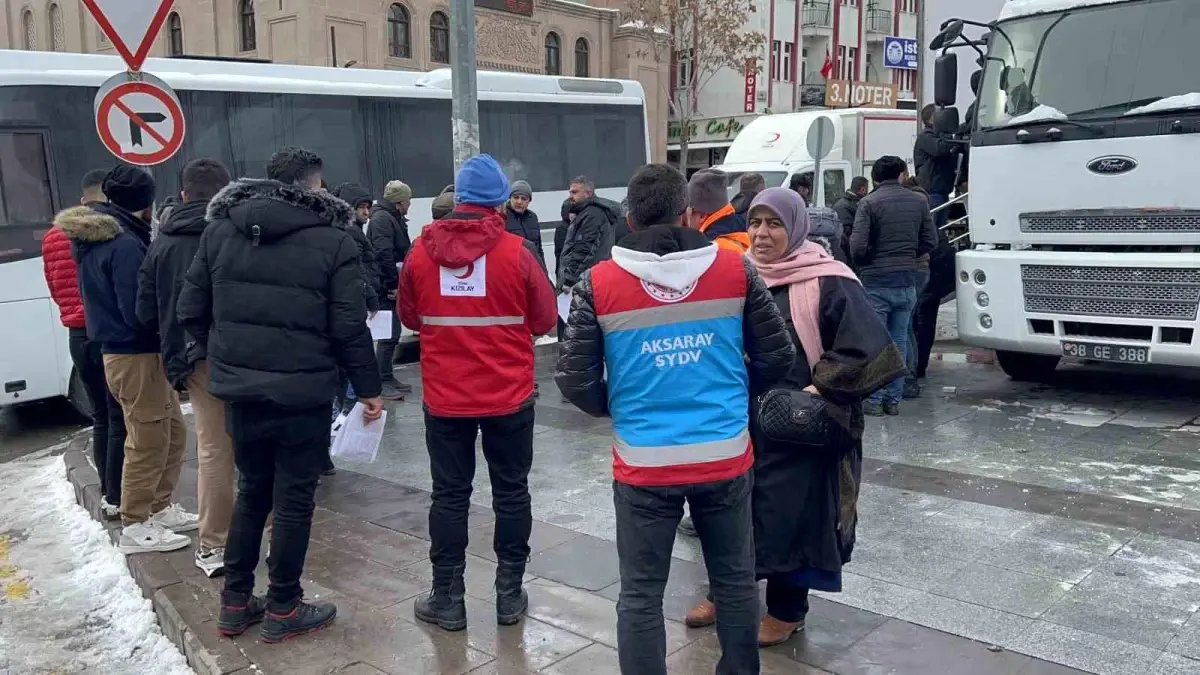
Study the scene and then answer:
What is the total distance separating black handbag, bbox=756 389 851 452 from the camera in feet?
12.5

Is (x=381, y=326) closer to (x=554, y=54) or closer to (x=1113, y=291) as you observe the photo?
(x=1113, y=291)

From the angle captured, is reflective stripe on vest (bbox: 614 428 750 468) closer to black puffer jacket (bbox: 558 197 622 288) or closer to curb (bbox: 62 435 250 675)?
curb (bbox: 62 435 250 675)

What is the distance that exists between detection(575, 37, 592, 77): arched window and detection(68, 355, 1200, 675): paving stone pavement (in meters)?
28.5

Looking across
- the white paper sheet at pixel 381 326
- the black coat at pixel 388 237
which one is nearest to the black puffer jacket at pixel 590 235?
the black coat at pixel 388 237

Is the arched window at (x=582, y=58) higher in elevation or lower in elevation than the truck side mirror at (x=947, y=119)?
higher

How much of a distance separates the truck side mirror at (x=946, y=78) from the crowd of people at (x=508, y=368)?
17.3 feet

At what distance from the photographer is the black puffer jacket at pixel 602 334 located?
134 inches

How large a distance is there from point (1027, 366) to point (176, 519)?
7.61 meters

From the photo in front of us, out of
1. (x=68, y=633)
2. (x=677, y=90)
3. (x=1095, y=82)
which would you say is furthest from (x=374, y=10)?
(x=68, y=633)

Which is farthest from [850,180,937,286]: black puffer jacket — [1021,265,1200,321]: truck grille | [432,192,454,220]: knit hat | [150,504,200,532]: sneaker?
[150,504,200,532]: sneaker

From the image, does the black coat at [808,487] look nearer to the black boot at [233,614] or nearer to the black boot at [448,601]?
the black boot at [448,601]

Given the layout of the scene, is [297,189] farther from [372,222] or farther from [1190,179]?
[1190,179]

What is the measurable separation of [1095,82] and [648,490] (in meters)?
6.74

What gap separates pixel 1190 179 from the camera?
25.1 ft
